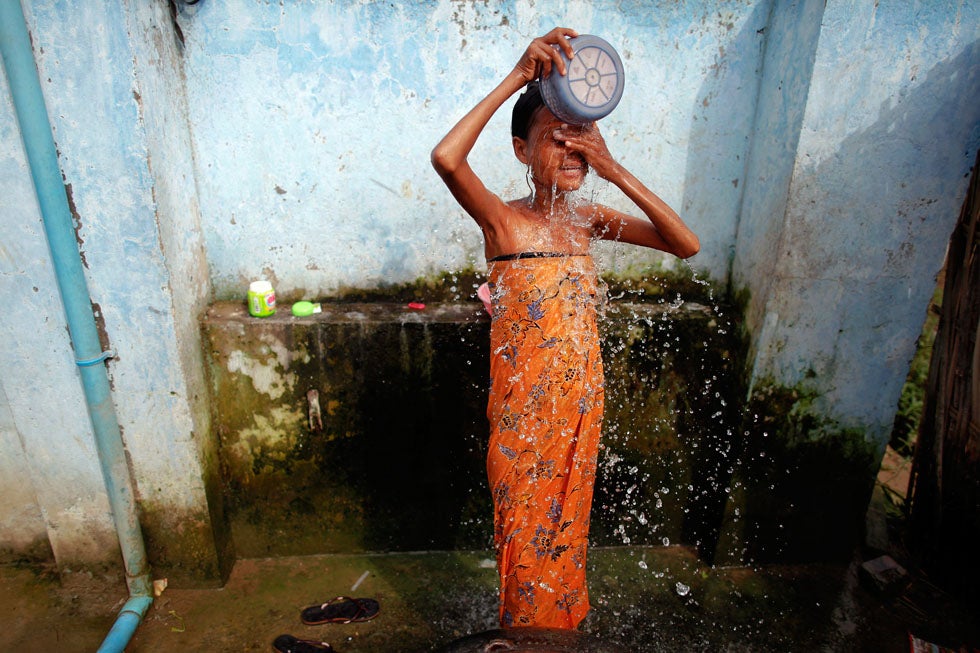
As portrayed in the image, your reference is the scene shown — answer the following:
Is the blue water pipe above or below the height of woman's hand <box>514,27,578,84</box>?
Answer: below

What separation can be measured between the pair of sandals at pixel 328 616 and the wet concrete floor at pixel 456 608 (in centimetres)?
4

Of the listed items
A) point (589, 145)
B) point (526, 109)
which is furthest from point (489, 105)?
point (589, 145)

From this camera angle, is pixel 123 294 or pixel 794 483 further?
pixel 794 483

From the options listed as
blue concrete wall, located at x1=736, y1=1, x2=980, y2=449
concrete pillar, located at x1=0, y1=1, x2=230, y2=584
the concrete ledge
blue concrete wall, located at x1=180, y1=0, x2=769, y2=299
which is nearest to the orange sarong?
the concrete ledge

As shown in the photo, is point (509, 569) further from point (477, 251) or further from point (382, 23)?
point (382, 23)

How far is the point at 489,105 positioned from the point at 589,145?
37 centimetres

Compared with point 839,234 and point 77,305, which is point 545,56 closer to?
point 839,234

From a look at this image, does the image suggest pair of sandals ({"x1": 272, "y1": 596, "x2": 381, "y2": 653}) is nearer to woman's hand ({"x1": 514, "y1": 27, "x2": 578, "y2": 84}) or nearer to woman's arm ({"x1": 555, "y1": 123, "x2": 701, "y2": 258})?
woman's arm ({"x1": 555, "y1": 123, "x2": 701, "y2": 258})

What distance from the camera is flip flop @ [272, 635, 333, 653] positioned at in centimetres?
277

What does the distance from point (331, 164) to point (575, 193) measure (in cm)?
A: 124

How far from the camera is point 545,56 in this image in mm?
1886

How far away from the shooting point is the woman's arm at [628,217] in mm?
2059

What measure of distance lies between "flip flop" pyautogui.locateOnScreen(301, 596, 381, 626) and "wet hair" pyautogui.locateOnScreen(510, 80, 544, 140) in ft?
7.78

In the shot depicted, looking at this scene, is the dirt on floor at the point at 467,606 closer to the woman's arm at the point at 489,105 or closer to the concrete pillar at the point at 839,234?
the concrete pillar at the point at 839,234
